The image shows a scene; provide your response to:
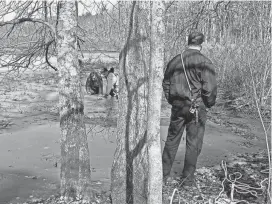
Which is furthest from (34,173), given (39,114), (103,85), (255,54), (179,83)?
(103,85)

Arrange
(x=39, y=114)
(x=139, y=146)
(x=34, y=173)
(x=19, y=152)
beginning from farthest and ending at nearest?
(x=39, y=114)
(x=19, y=152)
(x=34, y=173)
(x=139, y=146)

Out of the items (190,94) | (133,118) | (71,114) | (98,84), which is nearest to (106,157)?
(71,114)

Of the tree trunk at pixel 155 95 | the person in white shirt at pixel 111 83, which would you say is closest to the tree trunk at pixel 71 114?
the tree trunk at pixel 155 95

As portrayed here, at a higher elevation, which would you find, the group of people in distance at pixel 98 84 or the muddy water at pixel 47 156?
the group of people in distance at pixel 98 84

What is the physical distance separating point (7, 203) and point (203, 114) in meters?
3.20

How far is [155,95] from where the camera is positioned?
2.88 meters

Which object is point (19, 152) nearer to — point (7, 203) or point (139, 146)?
point (7, 203)

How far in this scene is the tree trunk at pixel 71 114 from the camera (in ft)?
16.4

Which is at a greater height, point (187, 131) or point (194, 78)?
point (194, 78)

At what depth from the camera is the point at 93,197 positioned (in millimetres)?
5410

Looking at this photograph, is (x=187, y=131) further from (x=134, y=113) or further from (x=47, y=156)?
(x=47, y=156)

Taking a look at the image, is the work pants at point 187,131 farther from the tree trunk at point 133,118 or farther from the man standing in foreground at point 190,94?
the tree trunk at point 133,118

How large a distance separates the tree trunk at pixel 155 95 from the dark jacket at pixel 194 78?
7.26 feet

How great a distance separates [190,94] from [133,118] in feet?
3.14
